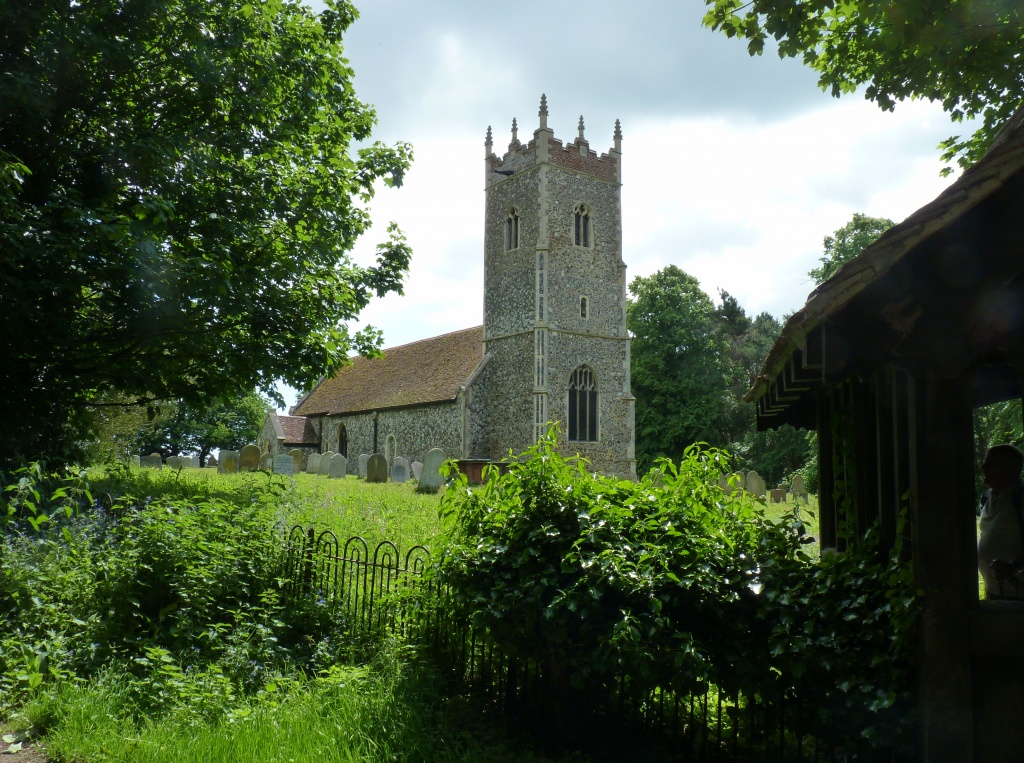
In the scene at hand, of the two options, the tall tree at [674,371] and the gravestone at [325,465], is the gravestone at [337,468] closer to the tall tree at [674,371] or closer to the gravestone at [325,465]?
the gravestone at [325,465]

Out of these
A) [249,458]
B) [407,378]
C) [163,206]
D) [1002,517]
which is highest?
[407,378]

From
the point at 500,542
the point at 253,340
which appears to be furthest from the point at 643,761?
the point at 253,340

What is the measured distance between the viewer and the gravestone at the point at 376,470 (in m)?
25.7

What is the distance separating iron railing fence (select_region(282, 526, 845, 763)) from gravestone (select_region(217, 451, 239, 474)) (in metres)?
20.2

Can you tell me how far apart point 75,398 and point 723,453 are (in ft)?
33.4

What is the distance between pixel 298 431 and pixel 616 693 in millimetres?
42504

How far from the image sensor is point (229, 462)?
26422 mm

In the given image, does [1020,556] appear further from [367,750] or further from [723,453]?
[367,750]

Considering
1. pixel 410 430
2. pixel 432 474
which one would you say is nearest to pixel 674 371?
pixel 410 430

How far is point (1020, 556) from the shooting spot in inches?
179

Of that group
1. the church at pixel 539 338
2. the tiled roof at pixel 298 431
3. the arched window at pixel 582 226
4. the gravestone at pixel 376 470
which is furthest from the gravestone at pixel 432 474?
the tiled roof at pixel 298 431

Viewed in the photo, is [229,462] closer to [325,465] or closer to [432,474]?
[325,465]

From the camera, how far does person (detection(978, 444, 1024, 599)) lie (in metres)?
4.62

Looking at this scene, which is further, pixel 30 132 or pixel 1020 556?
pixel 30 132
